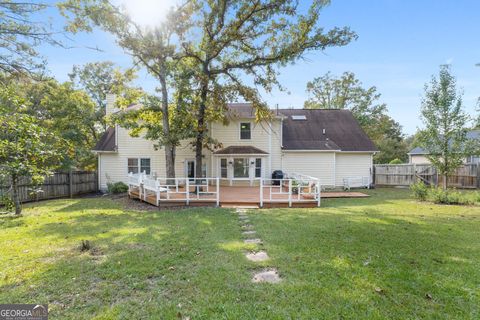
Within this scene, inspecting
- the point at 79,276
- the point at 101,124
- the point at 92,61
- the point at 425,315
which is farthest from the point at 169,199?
the point at 92,61

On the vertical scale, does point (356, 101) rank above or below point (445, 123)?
above

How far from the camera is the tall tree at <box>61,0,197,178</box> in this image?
995 cm

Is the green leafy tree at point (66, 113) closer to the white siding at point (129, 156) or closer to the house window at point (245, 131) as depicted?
the white siding at point (129, 156)

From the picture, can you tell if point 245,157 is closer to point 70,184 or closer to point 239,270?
point 70,184

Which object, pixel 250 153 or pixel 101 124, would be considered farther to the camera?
pixel 101 124

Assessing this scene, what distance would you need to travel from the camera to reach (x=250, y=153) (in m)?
15.0

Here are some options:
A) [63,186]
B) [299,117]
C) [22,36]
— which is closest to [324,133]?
[299,117]

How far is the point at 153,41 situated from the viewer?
1080cm

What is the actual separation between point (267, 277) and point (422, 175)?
18.6 metres

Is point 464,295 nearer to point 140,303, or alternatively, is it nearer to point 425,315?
point 425,315

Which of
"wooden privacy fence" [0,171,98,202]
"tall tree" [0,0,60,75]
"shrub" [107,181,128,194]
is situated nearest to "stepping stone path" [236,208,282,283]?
"tall tree" [0,0,60,75]

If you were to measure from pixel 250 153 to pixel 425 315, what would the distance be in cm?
1259

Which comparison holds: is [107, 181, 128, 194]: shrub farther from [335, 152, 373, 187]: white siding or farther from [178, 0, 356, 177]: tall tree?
[335, 152, 373, 187]: white siding

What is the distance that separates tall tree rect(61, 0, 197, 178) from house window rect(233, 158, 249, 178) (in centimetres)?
457
